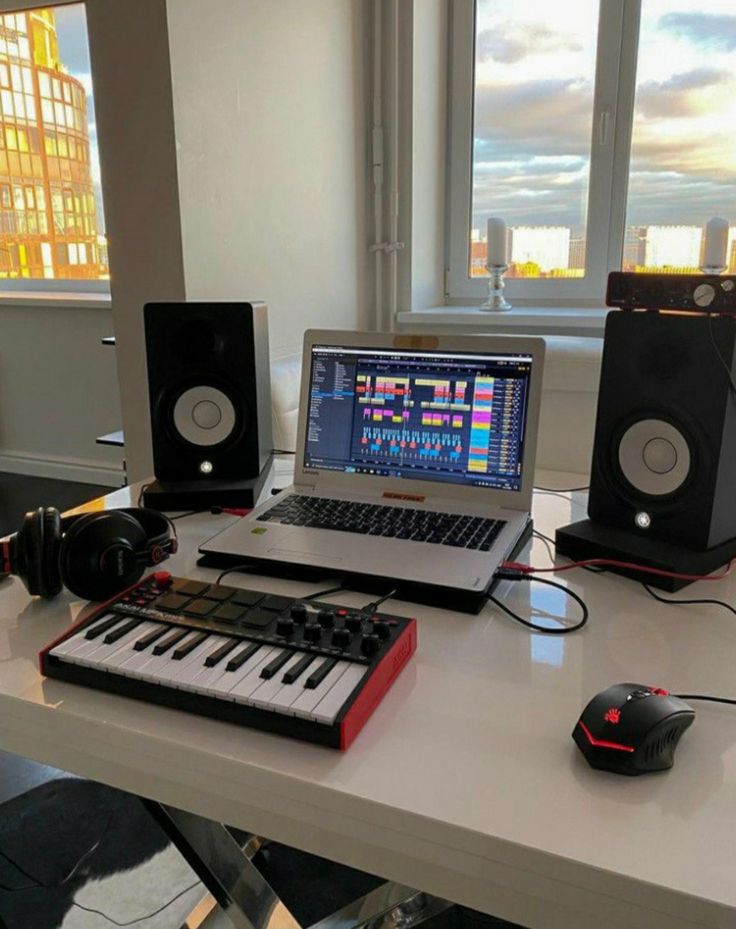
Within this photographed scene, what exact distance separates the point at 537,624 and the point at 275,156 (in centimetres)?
160

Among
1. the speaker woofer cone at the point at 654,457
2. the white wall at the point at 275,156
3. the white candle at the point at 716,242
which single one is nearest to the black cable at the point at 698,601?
the speaker woofer cone at the point at 654,457

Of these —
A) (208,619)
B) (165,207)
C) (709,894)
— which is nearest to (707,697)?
(709,894)

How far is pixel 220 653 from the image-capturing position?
72 centimetres

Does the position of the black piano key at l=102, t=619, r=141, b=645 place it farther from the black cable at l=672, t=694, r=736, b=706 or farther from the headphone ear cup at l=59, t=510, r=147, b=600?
the black cable at l=672, t=694, r=736, b=706

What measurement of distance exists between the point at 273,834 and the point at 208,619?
227 mm

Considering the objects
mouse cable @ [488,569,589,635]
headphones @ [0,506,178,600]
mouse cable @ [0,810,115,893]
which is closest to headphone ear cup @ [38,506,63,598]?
headphones @ [0,506,178,600]

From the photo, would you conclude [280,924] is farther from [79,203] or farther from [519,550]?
[79,203]

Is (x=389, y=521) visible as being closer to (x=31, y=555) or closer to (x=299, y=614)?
(x=299, y=614)

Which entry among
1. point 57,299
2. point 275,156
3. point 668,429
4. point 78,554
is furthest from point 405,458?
point 57,299

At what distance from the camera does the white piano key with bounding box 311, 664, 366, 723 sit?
631 mm

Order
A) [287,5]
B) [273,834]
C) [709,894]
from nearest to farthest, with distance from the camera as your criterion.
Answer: [709,894]
[273,834]
[287,5]

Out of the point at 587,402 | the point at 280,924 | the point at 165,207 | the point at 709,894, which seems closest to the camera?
the point at 709,894

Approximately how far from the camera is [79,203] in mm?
3420

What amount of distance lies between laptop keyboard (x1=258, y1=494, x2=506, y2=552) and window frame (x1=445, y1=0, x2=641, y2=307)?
1.73 m
